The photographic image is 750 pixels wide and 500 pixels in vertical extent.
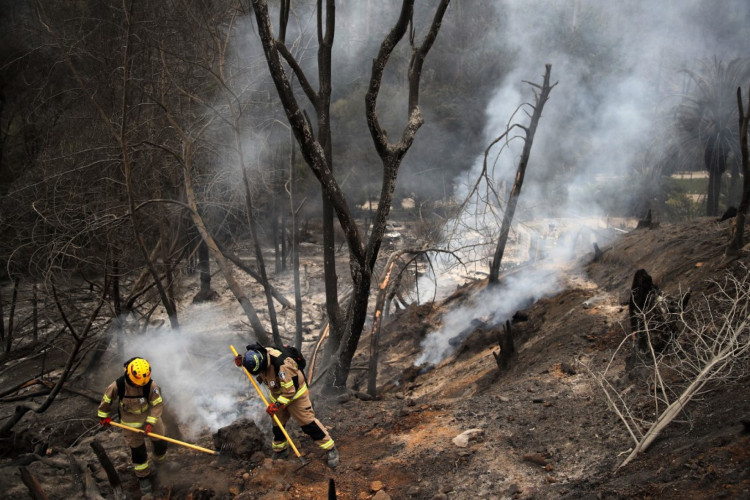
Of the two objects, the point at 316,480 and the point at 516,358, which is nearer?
the point at 316,480

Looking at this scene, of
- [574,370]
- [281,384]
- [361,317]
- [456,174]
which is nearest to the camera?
[281,384]

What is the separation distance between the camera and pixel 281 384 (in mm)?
5402

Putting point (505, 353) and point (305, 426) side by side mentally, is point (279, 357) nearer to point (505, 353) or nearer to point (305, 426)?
point (305, 426)

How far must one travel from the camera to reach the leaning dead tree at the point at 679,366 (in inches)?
157

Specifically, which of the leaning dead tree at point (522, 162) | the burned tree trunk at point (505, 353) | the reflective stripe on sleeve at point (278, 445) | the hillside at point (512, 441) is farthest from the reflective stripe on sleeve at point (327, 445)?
the leaning dead tree at point (522, 162)

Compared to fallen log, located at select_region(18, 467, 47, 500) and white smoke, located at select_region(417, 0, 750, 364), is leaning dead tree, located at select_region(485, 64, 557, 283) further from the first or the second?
fallen log, located at select_region(18, 467, 47, 500)

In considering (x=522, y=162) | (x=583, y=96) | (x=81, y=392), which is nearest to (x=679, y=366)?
(x=81, y=392)

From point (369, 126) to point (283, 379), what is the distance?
9.65 ft

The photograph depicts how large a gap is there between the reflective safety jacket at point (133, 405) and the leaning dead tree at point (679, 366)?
444 centimetres

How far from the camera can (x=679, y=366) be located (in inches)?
170

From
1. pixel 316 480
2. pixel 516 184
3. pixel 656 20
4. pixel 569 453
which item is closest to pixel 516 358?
pixel 569 453

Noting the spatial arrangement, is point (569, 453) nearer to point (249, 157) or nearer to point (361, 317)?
point (361, 317)

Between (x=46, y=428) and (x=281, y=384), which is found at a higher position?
(x=281, y=384)

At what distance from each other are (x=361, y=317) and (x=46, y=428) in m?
4.24
